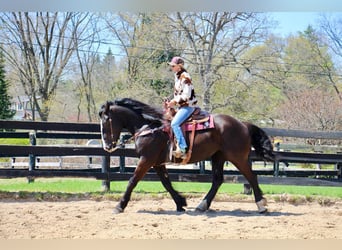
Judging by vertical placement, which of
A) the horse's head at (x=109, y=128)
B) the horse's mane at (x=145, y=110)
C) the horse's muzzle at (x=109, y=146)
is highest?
the horse's mane at (x=145, y=110)

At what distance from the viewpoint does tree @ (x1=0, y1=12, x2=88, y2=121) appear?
19.5 meters

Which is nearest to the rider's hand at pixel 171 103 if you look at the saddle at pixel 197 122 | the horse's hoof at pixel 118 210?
the saddle at pixel 197 122

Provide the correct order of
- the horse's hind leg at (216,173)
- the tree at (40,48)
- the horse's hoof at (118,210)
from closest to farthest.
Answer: the horse's hoof at (118,210), the horse's hind leg at (216,173), the tree at (40,48)

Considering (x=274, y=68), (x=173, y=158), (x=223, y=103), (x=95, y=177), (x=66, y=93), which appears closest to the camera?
(x=173, y=158)

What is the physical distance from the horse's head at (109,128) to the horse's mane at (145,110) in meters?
0.17

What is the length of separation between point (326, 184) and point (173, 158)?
2.94 meters

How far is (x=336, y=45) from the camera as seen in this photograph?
1952cm

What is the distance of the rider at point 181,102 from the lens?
5.54 meters

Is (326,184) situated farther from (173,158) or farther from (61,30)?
(61,30)

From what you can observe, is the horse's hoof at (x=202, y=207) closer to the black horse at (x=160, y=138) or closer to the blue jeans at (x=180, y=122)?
the black horse at (x=160, y=138)

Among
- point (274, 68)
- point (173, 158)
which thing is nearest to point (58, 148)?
point (173, 158)

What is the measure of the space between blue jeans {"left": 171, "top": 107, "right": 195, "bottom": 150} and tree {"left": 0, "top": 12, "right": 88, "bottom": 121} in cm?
1532

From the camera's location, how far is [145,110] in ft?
19.2

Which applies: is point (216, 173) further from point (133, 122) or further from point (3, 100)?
point (3, 100)
